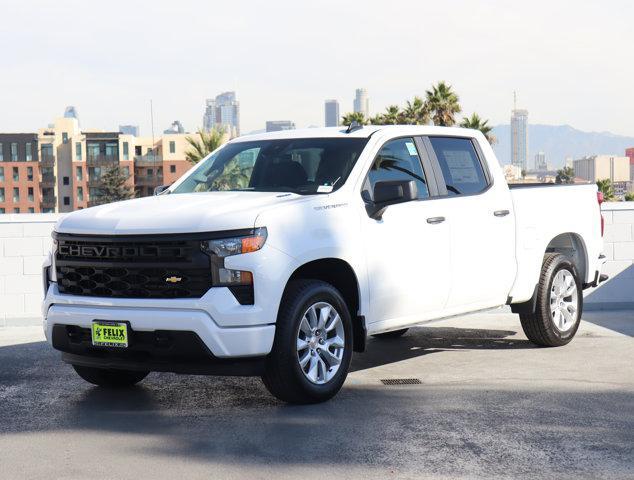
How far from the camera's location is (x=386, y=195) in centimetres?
767

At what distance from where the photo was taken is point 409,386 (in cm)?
812

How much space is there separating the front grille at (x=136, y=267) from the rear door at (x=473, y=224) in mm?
2442

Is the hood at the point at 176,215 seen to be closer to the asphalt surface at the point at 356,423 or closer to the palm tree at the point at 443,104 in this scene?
the asphalt surface at the point at 356,423

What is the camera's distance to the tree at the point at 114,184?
152875mm

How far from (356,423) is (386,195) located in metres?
1.76

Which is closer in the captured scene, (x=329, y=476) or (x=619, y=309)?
(x=329, y=476)

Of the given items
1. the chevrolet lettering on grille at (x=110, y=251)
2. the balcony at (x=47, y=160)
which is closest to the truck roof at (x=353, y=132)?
the chevrolet lettering on grille at (x=110, y=251)

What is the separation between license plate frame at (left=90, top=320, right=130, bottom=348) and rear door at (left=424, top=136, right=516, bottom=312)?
2.82m

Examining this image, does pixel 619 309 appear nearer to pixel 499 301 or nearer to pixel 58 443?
pixel 499 301

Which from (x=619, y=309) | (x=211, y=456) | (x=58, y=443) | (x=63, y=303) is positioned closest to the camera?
(x=211, y=456)

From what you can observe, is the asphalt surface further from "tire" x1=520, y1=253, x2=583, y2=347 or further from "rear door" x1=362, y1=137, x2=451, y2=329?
"rear door" x1=362, y1=137, x2=451, y2=329

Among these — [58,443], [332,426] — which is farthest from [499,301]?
[58,443]

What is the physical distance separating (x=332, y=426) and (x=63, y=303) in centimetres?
212

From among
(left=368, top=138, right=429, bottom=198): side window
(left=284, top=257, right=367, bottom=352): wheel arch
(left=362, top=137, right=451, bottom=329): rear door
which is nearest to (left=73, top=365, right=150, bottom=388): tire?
(left=284, top=257, right=367, bottom=352): wheel arch
